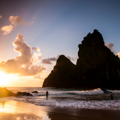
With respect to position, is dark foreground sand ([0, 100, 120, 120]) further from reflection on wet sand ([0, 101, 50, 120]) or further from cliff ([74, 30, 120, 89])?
cliff ([74, 30, 120, 89])

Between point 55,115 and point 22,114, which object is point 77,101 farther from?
point 22,114

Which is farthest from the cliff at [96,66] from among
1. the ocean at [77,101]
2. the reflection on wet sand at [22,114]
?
the reflection on wet sand at [22,114]

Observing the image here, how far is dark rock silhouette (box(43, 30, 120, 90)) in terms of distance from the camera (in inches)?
3223

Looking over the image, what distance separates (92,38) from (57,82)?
7597 cm

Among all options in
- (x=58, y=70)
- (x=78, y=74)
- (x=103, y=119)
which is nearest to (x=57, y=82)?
(x=58, y=70)

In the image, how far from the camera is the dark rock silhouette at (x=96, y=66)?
81875 millimetres

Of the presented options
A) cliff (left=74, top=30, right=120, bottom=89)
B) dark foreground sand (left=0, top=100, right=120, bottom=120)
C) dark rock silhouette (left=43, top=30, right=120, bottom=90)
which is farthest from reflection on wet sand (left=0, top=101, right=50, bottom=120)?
cliff (left=74, top=30, right=120, bottom=89)

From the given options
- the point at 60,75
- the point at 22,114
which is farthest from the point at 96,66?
the point at 22,114

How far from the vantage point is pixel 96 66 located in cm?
8950

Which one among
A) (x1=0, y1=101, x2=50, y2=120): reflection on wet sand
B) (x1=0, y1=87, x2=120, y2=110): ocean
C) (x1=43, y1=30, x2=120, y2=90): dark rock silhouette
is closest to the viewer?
(x1=0, y1=101, x2=50, y2=120): reflection on wet sand

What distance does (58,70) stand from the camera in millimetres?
167625

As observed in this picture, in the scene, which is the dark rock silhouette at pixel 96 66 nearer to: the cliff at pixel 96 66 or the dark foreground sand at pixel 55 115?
the cliff at pixel 96 66

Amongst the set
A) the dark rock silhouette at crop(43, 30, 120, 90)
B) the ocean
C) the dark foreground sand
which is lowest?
the ocean

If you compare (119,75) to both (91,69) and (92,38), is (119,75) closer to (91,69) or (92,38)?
(91,69)
